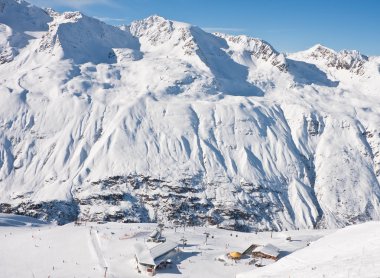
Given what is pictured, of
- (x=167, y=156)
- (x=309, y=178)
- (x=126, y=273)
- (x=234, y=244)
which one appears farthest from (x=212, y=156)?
(x=126, y=273)

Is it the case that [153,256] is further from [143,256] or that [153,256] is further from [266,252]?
[266,252]

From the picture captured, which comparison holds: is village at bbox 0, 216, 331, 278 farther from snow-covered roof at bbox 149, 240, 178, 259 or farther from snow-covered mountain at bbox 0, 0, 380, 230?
snow-covered mountain at bbox 0, 0, 380, 230

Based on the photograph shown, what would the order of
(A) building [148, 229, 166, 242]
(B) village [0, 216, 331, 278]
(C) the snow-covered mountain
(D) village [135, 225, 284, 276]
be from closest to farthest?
(D) village [135, 225, 284, 276], (B) village [0, 216, 331, 278], (A) building [148, 229, 166, 242], (C) the snow-covered mountain

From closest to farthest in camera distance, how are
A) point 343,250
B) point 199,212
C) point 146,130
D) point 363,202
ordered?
point 343,250, point 199,212, point 363,202, point 146,130

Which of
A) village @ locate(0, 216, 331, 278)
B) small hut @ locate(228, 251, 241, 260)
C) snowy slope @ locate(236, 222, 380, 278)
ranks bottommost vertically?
village @ locate(0, 216, 331, 278)

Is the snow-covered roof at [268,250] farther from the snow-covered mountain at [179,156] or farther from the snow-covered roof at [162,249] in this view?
the snow-covered mountain at [179,156]

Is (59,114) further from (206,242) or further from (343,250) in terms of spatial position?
(343,250)

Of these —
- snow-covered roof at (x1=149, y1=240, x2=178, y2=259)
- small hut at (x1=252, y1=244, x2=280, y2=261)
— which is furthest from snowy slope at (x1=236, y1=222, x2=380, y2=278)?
snow-covered roof at (x1=149, y1=240, x2=178, y2=259)
